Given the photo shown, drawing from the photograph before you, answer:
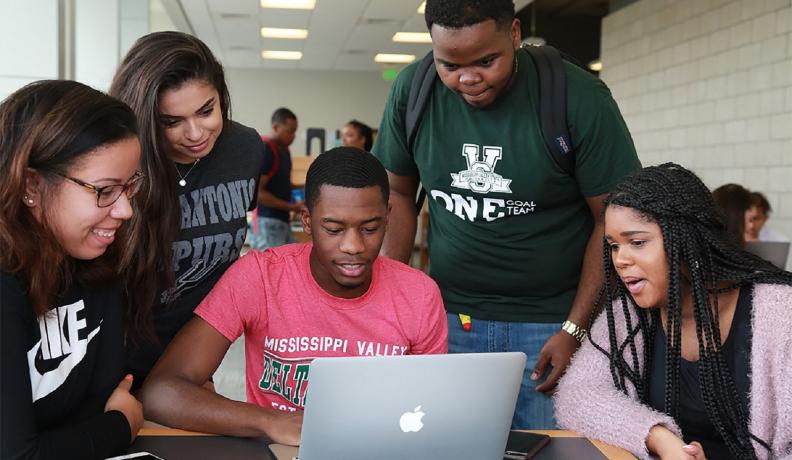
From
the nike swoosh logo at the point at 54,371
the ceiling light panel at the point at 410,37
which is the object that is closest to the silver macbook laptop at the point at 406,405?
the nike swoosh logo at the point at 54,371

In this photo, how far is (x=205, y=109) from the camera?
172 centimetres

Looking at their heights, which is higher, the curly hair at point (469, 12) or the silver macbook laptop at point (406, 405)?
the curly hair at point (469, 12)

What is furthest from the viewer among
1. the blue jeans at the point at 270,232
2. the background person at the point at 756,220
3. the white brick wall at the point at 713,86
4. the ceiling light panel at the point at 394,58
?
the ceiling light panel at the point at 394,58

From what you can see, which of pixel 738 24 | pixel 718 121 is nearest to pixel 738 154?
pixel 718 121

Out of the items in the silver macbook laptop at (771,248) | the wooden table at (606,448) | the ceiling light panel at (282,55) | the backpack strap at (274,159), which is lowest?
the wooden table at (606,448)

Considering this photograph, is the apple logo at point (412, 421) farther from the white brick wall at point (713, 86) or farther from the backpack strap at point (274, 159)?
the white brick wall at point (713, 86)

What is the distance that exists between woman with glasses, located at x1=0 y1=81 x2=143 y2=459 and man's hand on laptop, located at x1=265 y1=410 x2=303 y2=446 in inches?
8.9

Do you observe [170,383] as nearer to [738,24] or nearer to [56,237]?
[56,237]

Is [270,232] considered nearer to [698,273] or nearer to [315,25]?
[698,273]

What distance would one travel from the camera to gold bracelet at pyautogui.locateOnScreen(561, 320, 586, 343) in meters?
1.82

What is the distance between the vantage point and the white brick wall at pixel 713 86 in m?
5.36

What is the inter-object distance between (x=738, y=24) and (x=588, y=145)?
458 centimetres

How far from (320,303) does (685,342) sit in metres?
0.73

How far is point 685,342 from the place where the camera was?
5.27 feet
